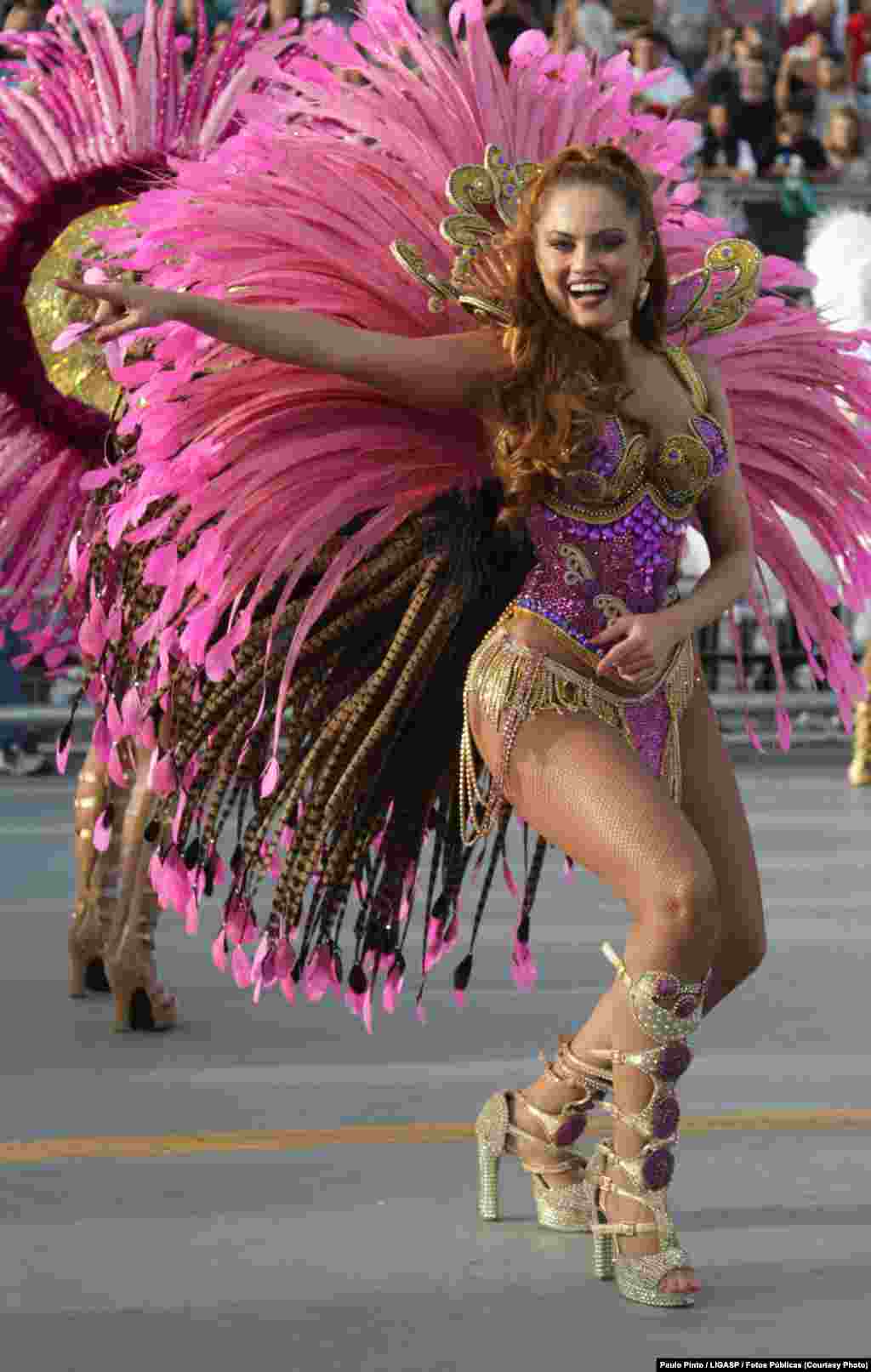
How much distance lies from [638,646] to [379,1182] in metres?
0.99

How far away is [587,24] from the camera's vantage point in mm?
12203

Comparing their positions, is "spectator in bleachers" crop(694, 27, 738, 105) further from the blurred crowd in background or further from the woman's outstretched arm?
the woman's outstretched arm

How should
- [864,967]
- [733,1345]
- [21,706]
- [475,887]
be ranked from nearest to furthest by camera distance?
[733,1345], [864,967], [475,887], [21,706]

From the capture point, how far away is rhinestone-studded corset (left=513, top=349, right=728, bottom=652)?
3.26 metres

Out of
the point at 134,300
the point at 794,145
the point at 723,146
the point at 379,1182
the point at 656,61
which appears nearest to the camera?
the point at 134,300

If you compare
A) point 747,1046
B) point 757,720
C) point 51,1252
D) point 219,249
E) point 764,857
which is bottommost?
point 757,720

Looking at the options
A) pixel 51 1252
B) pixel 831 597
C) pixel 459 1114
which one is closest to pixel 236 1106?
pixel 459 1114

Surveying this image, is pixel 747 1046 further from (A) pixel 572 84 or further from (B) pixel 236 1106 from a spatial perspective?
(A) pixel 572 84

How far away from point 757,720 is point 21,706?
360cm

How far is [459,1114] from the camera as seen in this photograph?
418 centimetres

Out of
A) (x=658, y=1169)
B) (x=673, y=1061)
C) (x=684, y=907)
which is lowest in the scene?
(x=658, y=1169)

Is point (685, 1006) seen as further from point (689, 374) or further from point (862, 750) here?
point (862, 750)

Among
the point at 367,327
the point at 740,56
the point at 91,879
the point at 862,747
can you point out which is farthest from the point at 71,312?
the point at 740,56

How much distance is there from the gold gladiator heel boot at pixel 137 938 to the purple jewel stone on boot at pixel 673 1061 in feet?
5.99
